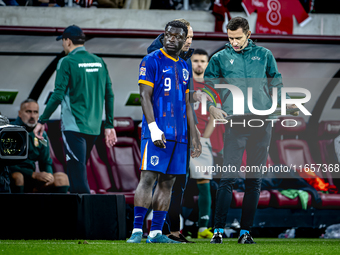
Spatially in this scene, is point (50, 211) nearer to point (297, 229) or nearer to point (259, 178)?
point (259, 178)

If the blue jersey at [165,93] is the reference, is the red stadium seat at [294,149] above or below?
below

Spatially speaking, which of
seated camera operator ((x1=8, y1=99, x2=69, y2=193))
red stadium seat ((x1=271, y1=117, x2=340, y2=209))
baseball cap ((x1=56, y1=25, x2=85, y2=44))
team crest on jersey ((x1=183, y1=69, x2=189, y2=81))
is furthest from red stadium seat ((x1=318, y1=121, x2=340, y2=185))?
team crest on jersey ((x1=183, y1=69, x2=189, y2=81))

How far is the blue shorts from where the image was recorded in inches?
128

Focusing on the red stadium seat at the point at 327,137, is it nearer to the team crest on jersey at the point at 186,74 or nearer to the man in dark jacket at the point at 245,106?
the man in dark jacket at the point at 245,106

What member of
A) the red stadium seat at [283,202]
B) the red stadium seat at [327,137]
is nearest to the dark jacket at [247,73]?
Answer: the red stadium seat at [283,202]

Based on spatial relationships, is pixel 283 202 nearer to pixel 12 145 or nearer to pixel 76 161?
pixel 76 161

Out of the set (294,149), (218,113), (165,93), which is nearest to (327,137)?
(294,149)

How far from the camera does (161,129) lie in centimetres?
335

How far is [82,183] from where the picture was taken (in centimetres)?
453

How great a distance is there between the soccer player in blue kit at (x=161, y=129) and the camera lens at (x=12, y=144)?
2.40 ft

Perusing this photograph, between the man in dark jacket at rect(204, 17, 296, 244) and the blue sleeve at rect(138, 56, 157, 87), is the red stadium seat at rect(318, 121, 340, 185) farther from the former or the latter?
the blue sleeve at rect(138, 56, 157, 87)

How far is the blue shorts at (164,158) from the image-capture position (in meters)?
3.26

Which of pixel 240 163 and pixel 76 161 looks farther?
pixel 76 161

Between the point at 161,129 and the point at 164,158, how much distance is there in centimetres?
19
